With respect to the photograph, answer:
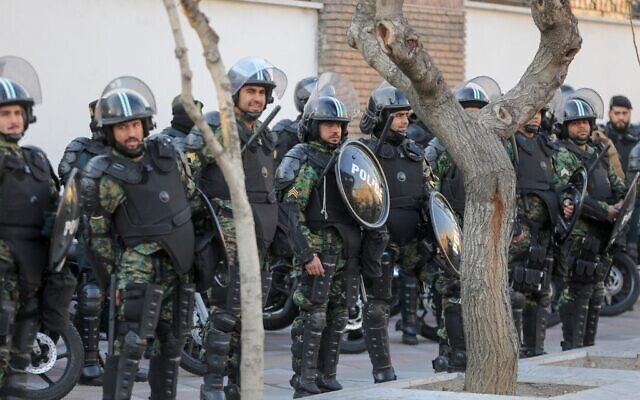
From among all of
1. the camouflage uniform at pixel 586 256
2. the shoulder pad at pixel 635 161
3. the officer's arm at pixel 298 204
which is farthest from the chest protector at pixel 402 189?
the shoulder pad at pixel 635 161

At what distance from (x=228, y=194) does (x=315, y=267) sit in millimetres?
816

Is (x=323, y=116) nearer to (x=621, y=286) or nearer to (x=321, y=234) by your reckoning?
(x=321, y=234)

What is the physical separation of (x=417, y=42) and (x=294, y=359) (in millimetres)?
2478

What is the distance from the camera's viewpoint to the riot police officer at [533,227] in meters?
10.8

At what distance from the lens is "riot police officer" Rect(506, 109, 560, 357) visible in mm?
10773

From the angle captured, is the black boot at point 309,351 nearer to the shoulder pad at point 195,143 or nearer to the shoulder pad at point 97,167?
the shoulder pad at point 195,143

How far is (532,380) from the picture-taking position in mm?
8578

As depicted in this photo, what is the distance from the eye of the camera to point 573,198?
36.1 feet

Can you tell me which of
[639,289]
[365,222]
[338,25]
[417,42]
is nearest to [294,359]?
[365,222]

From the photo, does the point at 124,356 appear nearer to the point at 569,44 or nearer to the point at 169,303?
the point at 169,303

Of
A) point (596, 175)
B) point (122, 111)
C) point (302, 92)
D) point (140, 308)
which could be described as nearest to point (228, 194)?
point (122, 111)

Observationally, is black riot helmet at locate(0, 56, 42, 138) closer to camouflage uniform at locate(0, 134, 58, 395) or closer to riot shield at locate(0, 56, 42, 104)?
riot shield at locate(0, 56, 42, 104)

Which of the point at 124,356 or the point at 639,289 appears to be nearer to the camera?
the point at 124,356

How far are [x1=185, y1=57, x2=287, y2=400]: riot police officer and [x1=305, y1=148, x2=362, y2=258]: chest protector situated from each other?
432 mm
